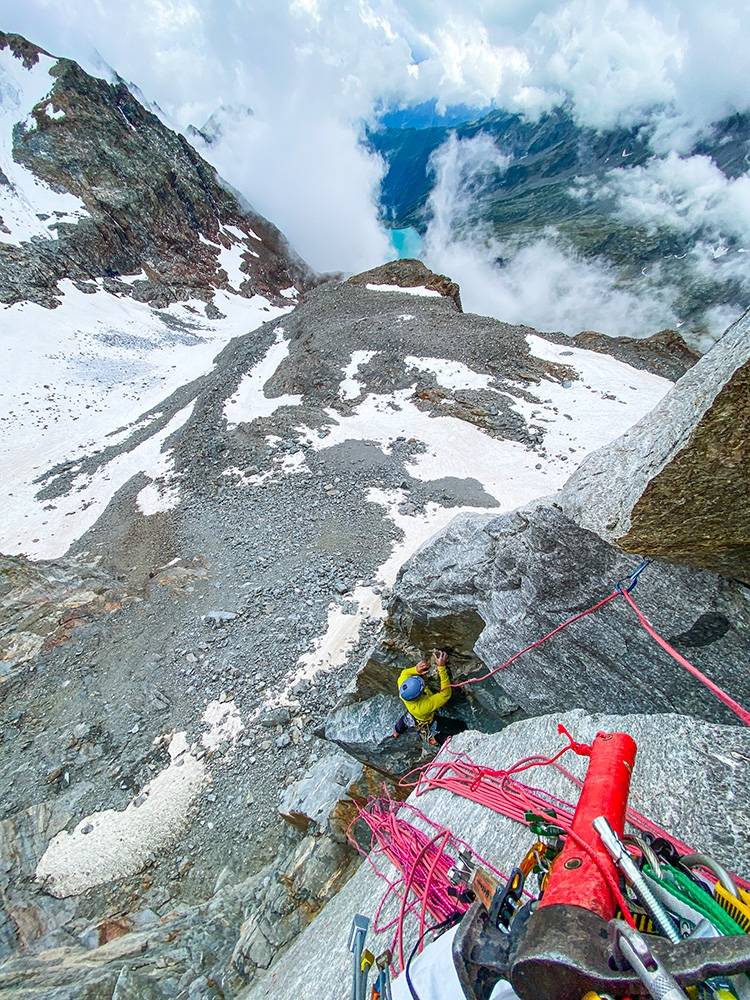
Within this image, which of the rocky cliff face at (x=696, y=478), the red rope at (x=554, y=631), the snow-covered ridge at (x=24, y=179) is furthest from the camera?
the snow-covered ridge at (x=24, y=179)

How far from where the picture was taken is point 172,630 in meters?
14.0

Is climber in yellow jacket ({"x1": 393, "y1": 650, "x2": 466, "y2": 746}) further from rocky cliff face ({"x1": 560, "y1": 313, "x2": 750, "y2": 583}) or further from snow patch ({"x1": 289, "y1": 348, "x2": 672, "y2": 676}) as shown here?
snow patch ({"x1": 289, "y1": 348, "x2": 672, "y2": 676})

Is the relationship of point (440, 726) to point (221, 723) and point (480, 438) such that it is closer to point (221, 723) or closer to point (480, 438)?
point (221, 723)

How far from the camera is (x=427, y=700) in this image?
6.71 metres

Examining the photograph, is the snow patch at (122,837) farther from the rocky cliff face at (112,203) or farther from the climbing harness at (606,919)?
the rocky cliff face at (112,203)

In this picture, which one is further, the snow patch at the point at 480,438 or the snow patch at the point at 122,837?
the snow patch at the point at 480,438

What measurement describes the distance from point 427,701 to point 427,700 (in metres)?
0.01

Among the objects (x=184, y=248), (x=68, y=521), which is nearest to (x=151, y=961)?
(x=68, y=521)

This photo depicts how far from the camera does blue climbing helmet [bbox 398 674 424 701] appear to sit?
21.3 feet

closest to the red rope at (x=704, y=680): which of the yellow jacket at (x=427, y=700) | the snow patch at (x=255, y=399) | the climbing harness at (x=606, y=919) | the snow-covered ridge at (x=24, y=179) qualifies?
the climbing harness at (x=606, y=919)

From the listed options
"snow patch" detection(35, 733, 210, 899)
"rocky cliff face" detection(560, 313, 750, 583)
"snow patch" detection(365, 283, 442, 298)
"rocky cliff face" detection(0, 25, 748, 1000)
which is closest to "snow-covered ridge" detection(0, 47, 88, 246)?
"rocky cliff face" detection(0, 25, 748, 1000)

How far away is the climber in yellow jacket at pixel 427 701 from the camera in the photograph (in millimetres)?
6527

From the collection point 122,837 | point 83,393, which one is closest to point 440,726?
point 122,837

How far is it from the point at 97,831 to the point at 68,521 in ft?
55.4
